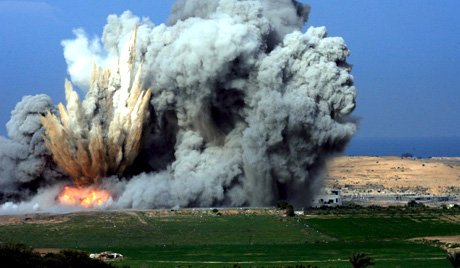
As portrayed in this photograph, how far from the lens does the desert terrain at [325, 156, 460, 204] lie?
390 ft

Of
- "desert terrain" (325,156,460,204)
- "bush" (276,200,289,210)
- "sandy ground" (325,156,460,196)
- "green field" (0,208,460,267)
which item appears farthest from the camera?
"sandy ground" (325,156,460,196)

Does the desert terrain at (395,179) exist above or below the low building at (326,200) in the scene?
above

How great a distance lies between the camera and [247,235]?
71562mm

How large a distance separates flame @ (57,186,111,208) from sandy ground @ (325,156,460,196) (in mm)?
30578

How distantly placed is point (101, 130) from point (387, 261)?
3796 centimetres

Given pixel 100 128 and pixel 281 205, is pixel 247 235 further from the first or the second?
pixel 100 128

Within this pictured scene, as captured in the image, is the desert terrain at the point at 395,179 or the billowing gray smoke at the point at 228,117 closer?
the billowing gray smoke at the point at 228,117

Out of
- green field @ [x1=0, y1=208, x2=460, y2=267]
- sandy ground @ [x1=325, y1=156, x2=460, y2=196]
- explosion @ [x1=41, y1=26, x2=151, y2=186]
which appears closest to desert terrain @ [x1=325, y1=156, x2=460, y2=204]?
sandy ground @ [x1=325, y1=156, x2=460, y2=196]

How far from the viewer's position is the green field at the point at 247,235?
2330 inches

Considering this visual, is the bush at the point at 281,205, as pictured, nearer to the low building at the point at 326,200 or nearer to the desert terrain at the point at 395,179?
the low building at the point at 326,200

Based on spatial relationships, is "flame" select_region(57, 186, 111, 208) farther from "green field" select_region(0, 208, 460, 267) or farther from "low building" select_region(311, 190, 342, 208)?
"low building" select_region(311, 190, 342, 208)

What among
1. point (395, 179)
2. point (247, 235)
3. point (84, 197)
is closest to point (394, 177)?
point (395, 179)

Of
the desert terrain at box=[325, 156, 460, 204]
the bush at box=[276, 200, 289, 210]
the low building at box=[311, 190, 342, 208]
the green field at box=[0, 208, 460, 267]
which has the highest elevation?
the desert terrain at box=[325, 156, 460, 204]

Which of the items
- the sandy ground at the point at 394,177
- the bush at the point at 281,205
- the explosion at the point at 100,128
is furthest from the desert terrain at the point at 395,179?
the explosion at the point at 100,128
